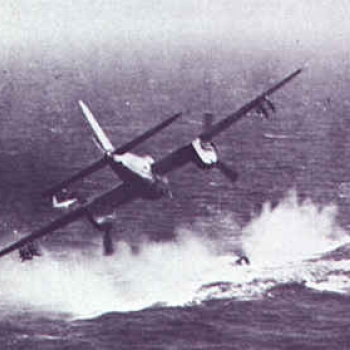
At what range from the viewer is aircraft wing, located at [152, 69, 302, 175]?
245 ft

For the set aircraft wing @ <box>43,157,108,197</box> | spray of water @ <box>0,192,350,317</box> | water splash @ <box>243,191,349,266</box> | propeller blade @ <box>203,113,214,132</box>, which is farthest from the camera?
water splash @ <box>243,191,349,266</box>

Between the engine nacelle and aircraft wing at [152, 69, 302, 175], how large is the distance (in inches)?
24.5

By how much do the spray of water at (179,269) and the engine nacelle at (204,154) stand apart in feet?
110

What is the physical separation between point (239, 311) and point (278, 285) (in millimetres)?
11284

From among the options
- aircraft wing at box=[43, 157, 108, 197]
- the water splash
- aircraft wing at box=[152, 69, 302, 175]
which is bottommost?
aircraft wing at box=[43, 157, 108, 197]

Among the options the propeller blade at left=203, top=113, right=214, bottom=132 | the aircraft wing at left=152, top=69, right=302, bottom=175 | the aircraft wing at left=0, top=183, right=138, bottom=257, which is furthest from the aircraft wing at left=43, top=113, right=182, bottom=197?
the propeller blade at left=203, top=113, right=214, bottom=132

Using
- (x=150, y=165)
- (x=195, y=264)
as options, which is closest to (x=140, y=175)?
(x=150, y=165)

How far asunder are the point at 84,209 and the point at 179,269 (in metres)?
39.7

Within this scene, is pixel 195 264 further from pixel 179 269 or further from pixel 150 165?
pixel 150 165

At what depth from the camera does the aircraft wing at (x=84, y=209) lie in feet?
255

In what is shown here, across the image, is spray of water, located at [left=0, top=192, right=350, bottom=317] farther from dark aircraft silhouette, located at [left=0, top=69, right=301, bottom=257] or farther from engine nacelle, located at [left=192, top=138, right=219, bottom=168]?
engine nacelle, located at [left=192, top=138, right=219, bottom=168]

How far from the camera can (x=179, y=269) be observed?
114000 mm

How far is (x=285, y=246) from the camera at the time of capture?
124m

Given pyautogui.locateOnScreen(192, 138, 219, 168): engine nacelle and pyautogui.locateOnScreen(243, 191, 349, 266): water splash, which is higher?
pyautogui.locateOnScreen(243, 191, 349, 266): water splash
